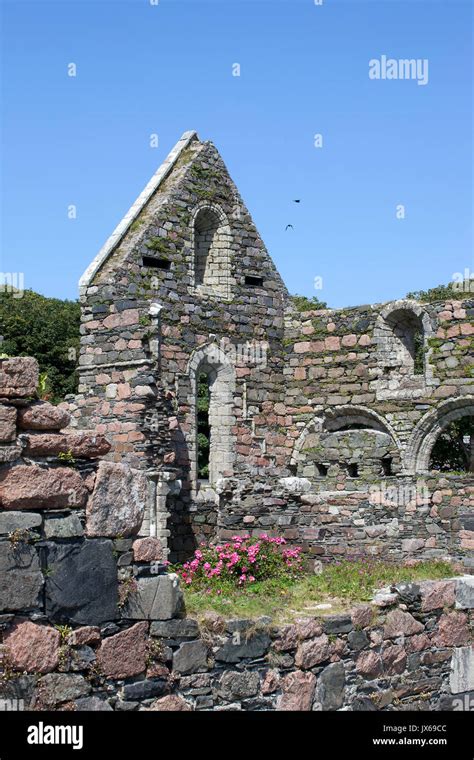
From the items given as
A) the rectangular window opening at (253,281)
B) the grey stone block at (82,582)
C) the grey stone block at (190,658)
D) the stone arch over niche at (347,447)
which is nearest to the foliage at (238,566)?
the grey stone block at (190,658)

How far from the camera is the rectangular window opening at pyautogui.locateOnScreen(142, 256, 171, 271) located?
70.3ft

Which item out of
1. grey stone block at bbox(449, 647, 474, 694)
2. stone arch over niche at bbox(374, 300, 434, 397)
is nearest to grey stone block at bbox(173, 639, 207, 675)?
grey stone block at bbox(449, 647, 474, 694)

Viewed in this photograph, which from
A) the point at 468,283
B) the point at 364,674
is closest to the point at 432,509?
the point at 468,283

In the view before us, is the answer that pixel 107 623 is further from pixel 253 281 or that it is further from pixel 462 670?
pixel 253 281

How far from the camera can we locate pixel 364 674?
10164 mm

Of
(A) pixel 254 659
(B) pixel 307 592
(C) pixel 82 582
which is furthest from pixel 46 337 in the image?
(C) pixel 82 582

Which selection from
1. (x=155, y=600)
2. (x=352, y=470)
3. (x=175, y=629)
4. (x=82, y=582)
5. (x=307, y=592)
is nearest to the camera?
(x=82, y=582)

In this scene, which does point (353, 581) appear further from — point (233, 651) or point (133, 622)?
point (133, 622)

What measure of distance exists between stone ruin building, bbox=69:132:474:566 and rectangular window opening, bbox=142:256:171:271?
26 mm

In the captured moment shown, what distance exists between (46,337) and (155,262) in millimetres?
18981

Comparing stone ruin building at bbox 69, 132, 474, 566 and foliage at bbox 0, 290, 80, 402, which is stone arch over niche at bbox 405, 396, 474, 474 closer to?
stone ruin building at bbox 69, 132, 474, 566

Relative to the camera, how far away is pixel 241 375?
23031mm

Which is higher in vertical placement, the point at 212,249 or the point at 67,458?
the point at 212,249
